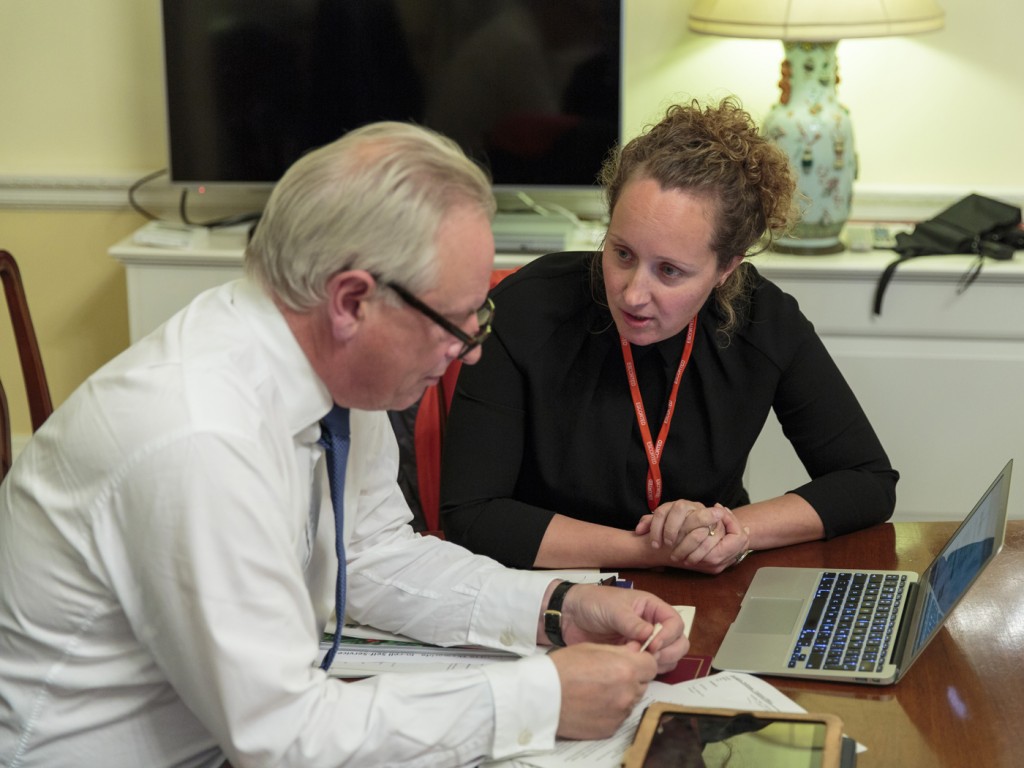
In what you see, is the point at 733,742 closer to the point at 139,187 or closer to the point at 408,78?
the point at 408,78

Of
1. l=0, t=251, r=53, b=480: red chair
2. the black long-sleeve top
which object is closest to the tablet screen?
the black long-sleeve top

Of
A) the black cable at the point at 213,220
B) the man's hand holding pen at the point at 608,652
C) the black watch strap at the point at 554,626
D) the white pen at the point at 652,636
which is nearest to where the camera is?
the man's hand holding pen at the point at 608,652

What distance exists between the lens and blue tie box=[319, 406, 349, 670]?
1270mm

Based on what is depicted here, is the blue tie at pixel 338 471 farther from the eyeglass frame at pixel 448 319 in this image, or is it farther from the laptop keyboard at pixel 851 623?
the laptop keyboard at pixel 851 623

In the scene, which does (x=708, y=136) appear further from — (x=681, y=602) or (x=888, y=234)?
(x=888, y=234)

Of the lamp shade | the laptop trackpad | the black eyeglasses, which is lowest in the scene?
the laptop trackpad

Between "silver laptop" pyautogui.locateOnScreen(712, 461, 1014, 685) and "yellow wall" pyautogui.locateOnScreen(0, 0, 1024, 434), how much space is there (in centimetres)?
184

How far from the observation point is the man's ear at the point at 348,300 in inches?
44.4

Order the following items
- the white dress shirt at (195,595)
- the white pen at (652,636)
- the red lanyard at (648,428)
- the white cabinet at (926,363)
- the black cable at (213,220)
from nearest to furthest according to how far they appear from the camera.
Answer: the white dress shirt at (195,595), the white pen at (652,636), the red lanyard at (648,428), the white cabinet at (926,363), the black cable at (213,220)

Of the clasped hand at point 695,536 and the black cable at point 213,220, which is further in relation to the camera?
the black cable at point 213,220

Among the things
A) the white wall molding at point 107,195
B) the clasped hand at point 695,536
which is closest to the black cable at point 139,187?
the white wall molding at point 107,195

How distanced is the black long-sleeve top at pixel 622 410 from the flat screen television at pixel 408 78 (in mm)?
1278

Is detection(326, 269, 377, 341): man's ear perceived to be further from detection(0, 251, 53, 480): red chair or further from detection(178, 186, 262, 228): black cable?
detection(178, 186, 262, 228): black cable

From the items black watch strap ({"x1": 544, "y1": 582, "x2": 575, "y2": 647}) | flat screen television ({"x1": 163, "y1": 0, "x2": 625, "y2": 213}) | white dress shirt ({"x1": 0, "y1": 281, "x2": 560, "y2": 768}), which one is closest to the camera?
white dress shirt ({"x1": 0, "y1": 281, "x2": 560, "y2": 768})
